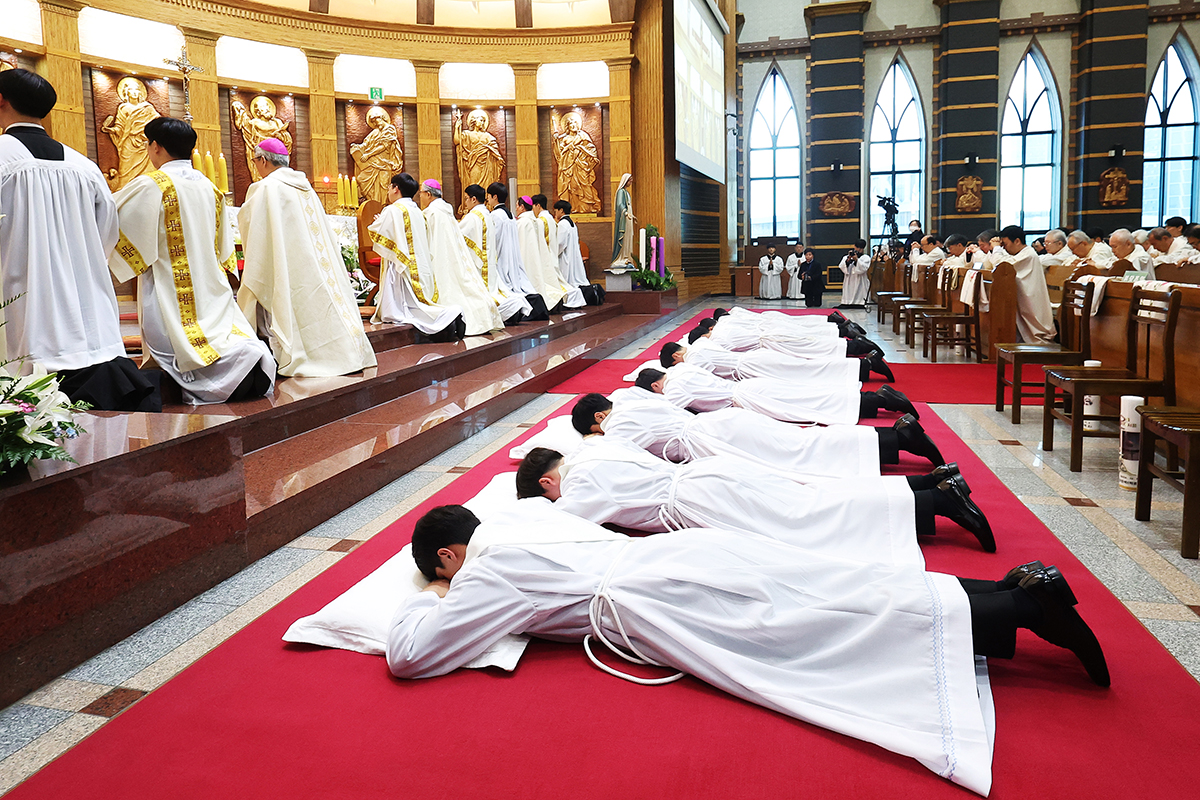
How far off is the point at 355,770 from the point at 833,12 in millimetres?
22316

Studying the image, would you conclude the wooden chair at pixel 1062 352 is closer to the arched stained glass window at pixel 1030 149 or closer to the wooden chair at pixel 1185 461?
the wooden chair at pixel 1185 461

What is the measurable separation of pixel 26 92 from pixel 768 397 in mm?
4076

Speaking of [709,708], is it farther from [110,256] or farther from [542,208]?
[542,208]

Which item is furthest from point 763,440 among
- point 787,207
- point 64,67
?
point 787,207

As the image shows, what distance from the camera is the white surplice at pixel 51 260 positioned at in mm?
3658

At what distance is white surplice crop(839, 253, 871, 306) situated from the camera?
18047mm

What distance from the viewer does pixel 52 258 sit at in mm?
3742

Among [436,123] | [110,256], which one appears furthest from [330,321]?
[436,123]

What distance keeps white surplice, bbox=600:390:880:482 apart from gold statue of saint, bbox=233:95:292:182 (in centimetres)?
1027

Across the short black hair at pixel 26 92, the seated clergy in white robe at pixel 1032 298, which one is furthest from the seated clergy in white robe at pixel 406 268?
the seated clergy in white robe at pixel 1032 298

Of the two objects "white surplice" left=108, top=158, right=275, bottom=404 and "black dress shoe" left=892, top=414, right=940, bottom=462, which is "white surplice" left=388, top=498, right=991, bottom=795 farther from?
"white surplice" left=108, top=158, right=275, bottom=404

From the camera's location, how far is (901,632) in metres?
2.01

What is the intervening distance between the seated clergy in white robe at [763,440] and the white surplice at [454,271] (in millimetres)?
4602

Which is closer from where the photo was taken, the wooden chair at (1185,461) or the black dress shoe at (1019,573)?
the black dress shoe at (1019,573)
